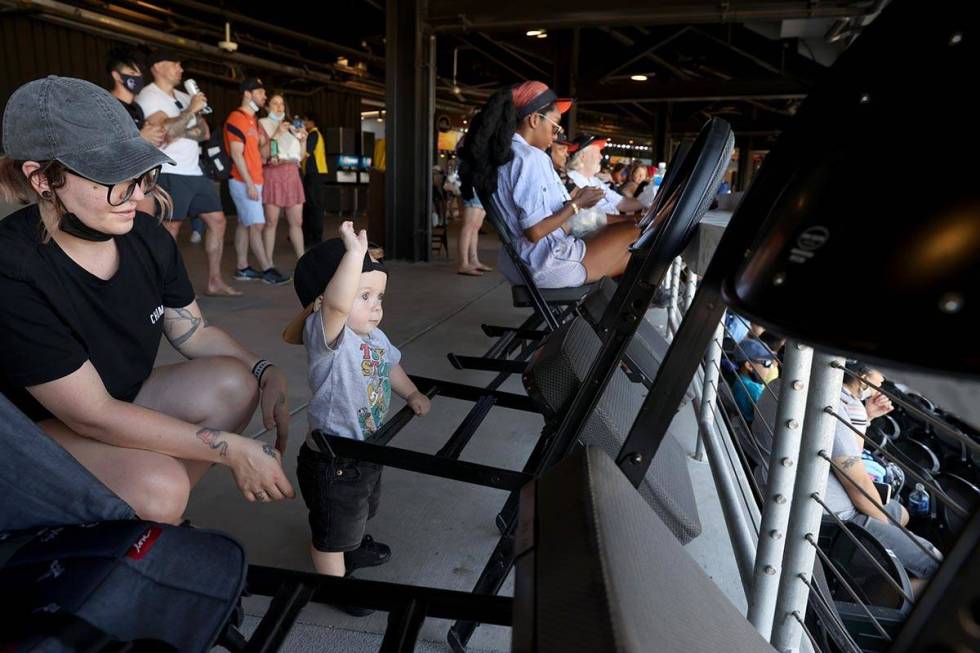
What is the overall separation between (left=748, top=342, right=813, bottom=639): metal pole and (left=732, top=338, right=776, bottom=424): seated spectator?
1.61 meters

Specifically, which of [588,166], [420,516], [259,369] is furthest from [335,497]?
[588,166]

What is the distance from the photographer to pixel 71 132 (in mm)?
1327

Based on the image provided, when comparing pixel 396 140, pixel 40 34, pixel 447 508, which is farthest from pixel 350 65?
pixel 447 508

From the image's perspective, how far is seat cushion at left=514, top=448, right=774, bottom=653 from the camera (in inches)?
16.7

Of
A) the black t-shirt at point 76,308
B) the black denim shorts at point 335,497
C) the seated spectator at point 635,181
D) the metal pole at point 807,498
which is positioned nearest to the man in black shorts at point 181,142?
the black t-shirt at point 76,308

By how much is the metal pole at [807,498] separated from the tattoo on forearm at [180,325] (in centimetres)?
156

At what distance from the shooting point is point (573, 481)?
0.61 m

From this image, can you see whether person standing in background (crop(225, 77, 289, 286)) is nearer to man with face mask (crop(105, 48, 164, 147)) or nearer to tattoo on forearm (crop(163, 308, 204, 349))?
man with face mask (crop(105, 48, 164, 147))

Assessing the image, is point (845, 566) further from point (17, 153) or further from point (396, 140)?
point (396, 140)

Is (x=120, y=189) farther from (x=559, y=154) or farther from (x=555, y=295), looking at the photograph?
(x=559, y=154)

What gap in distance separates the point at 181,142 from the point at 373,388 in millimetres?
3532

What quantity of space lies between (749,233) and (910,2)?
0.28 metres

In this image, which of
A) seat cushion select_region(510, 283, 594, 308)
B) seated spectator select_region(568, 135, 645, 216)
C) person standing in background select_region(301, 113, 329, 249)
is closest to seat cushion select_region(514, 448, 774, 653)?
seat cushion select_region(510, 283, 594, 308)

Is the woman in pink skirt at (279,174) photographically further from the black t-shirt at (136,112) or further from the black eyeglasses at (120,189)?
the black eyeglasses at (120,189)
